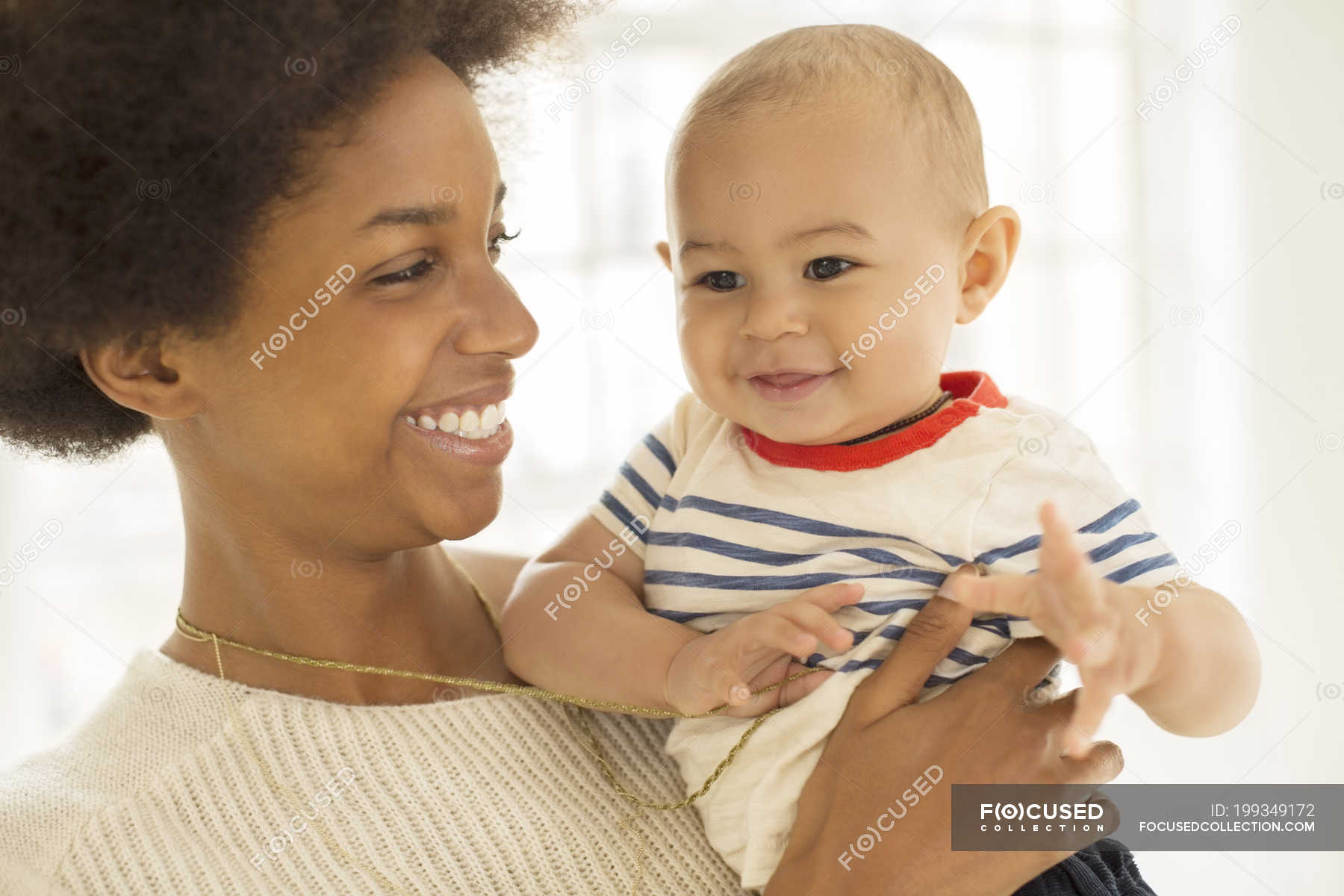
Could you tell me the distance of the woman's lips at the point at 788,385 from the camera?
1.19 metres

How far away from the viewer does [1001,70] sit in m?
4.13

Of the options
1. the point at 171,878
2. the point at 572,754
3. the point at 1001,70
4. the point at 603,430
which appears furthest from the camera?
the point at 1001,70

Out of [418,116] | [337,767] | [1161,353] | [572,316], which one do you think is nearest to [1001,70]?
[1161,353]

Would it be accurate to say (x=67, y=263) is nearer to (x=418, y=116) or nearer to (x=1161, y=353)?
(x=418, y=116)

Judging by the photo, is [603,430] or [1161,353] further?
[1161,353]

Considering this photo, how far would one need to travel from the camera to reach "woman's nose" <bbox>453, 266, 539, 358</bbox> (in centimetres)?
123

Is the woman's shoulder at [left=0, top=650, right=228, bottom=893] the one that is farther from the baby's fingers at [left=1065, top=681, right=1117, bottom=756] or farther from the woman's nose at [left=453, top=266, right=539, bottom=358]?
the baby's fingers at [left=1065, top=681, right=1117, bottom=756]

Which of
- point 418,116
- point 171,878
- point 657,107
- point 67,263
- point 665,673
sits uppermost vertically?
point 657,107

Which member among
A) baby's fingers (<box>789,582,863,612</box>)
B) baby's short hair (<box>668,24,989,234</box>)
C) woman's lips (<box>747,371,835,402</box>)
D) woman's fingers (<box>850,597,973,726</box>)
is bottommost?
woman's fingers (<box>850,597,973,726</box>)

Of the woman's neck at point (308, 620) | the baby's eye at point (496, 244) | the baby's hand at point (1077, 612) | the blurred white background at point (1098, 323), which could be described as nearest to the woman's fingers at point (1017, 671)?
the baby's hand at point (1077, 612)

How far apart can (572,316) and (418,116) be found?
2523mm

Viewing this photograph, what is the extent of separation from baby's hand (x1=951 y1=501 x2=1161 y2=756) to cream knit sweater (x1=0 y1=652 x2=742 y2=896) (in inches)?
20.4

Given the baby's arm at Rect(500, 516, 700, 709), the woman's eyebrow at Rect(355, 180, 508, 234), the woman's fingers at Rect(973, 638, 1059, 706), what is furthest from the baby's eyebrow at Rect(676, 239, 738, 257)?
the woman's fingers at Rect(973, 638, 1059, 706)

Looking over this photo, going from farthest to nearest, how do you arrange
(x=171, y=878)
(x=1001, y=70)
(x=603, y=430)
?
(x=1001, y=70) < (x=603, y=430) < (x=171, y=878)
